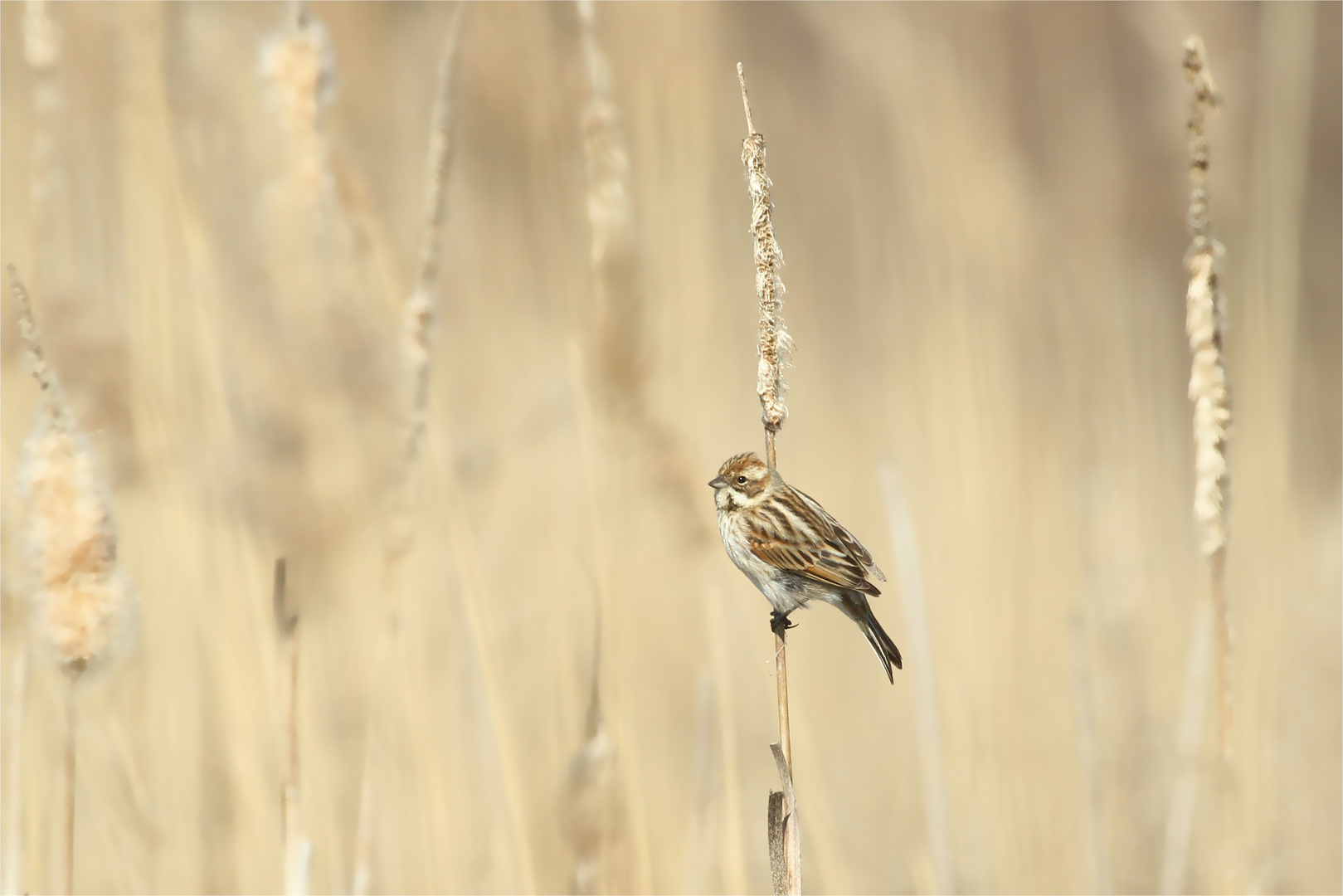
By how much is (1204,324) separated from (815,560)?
2.51 feet

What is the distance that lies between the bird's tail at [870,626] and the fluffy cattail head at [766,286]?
68 cm

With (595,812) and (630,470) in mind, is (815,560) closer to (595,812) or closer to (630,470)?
(630,470)

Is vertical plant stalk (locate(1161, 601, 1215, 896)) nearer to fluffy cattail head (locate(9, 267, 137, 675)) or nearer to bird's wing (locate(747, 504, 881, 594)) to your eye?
bird's wing (locate(747, 504, 881, 594))

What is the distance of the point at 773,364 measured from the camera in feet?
4.04

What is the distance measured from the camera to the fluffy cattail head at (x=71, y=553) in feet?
3.82

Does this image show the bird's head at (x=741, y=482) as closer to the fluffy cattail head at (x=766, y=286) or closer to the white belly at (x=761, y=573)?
the white belly at (x=761, y=573)

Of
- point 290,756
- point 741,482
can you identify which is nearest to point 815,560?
point 741,482

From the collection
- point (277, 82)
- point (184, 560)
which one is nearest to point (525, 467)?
point (184, 560)

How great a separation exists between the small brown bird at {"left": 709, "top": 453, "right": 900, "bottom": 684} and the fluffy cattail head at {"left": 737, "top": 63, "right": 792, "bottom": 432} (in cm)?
58

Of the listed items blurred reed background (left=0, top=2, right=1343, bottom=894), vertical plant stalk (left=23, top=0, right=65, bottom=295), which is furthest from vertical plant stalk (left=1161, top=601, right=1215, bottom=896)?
vertical plant stalk (left=23, top=0, right=65, bottom=295)

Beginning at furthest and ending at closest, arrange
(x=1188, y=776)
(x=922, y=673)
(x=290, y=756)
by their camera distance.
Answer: (x=922, y=673)
(x=1188, y=776)
(x=290, y=756)

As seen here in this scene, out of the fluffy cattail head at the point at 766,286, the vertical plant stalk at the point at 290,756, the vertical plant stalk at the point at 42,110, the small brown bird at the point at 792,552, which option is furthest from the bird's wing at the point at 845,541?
the vertical plant stalk at the point at 42,110

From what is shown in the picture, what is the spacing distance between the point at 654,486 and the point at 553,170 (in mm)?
822

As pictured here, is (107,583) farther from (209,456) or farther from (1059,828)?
(1059,828)
